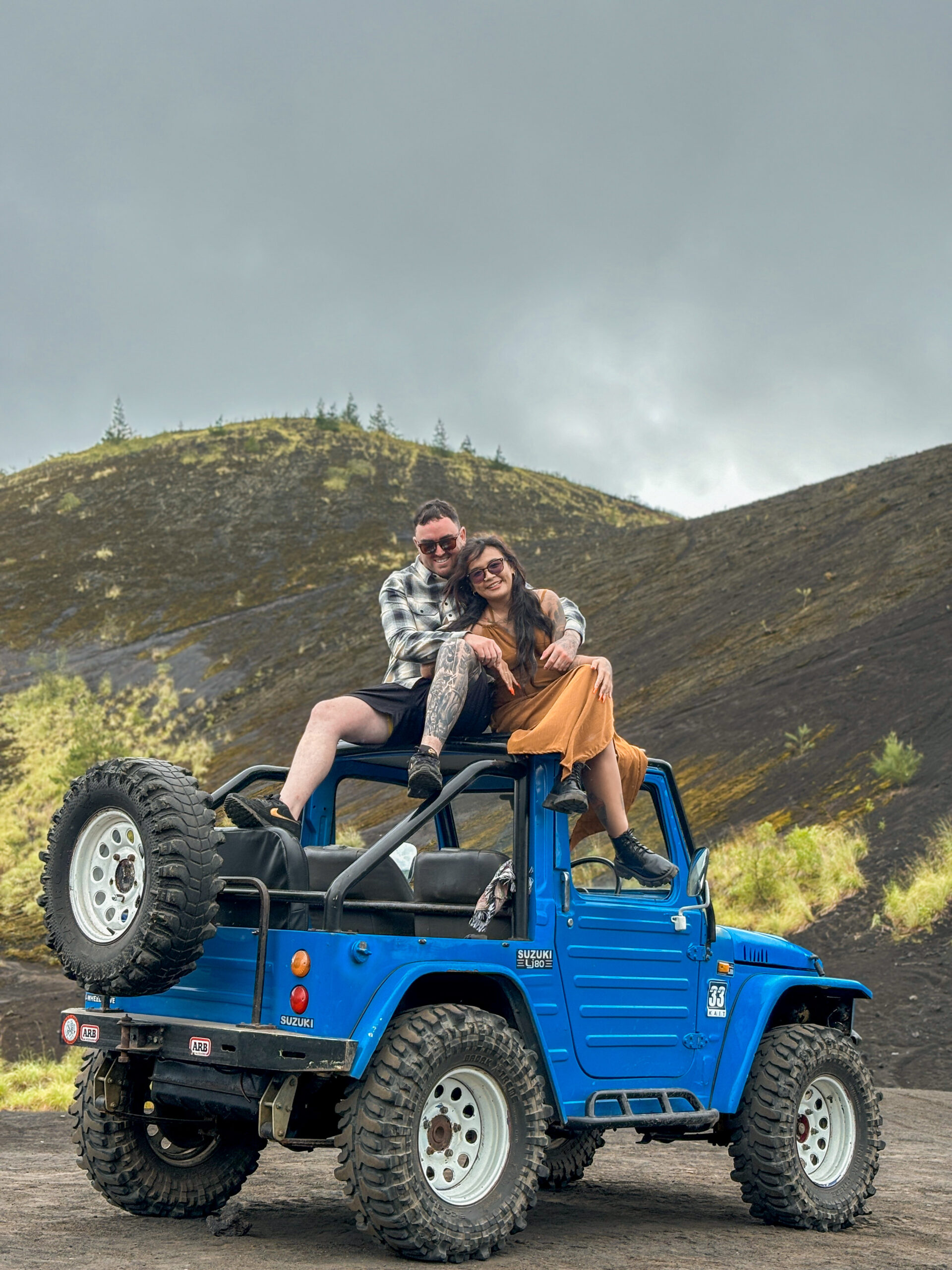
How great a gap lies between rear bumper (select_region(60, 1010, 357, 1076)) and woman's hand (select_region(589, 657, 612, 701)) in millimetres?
2141

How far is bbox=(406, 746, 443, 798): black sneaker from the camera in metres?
6.19

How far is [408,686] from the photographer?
6.92 metres

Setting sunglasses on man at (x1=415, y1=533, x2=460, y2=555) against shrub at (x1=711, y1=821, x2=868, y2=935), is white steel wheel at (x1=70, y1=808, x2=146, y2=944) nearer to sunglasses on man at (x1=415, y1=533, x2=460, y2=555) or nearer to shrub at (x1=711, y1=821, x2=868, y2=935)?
sunglasses on man at (x1=415, y1=533, x2=460, y2=555)

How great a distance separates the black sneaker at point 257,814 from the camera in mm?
6043

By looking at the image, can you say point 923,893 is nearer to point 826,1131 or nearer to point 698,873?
point 826,1131

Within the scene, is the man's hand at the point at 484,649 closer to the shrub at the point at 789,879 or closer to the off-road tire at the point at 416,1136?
the off-road tire at the point at 416,1136

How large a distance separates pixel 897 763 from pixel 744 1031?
1424 centimetres

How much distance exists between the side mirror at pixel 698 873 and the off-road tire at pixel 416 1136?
5.33 ft

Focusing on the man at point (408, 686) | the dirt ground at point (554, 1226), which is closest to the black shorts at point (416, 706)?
the man at point (408, 686)

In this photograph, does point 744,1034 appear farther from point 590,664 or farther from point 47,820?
point 47,820

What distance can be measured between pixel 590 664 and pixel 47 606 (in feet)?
163

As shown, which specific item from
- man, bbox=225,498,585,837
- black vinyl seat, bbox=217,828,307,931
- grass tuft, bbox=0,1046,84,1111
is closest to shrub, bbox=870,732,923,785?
grass tuft, bbox=0,1046,84,1111

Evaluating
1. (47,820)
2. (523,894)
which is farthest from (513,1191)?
(47,820)

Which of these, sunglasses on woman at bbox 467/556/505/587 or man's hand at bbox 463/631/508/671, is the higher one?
sunglasses on woman at bbox 467/556/505/587
